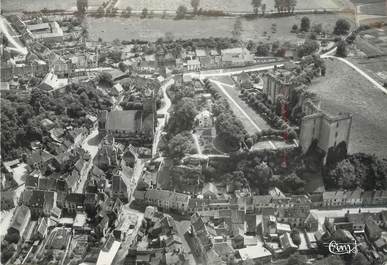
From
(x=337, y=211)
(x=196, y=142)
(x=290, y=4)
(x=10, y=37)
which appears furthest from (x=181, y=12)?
(x=337, y=211)

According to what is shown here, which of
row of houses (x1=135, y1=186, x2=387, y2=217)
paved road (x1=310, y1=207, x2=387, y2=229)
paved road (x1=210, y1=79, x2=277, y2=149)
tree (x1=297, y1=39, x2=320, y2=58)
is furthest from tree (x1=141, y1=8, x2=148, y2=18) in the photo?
paved road (x1=310, y1=207, x2=387, y2=229)

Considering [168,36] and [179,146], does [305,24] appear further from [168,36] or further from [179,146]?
[179,146]

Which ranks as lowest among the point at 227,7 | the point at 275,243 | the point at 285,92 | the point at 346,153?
the point at 275,243

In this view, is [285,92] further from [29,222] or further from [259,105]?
[29,222]

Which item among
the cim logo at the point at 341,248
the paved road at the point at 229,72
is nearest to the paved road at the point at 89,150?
the paved road at the point at 229,72

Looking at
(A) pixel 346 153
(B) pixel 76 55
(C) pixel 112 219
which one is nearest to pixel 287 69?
(A) pixel 346 153

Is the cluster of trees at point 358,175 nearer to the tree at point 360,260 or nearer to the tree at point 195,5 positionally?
the tree at point 360,260

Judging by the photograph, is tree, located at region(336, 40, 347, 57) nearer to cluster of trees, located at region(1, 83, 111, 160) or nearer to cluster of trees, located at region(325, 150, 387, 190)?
cluster of trees, located at region(325, 150, 387, 190)
